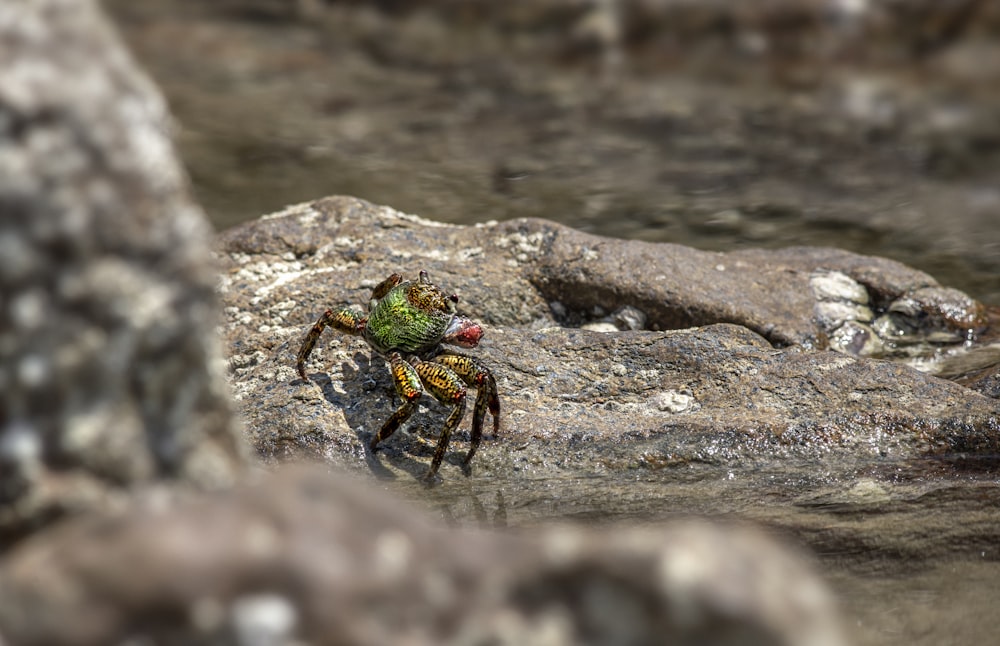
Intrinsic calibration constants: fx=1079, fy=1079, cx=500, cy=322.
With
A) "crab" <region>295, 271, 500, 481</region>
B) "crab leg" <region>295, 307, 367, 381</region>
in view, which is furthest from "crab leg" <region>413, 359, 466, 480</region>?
"crab leg" <region>295, 307, 367, 381</region>

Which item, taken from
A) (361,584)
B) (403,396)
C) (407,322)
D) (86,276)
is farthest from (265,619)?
(407,322)

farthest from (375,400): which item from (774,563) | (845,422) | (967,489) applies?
(774,563)

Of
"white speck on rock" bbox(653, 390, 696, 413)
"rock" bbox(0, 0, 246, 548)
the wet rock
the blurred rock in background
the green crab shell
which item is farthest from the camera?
the blurred rock in background

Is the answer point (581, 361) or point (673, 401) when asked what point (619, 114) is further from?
point (673, 401)

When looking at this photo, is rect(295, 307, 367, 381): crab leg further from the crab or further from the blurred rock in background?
the blurred rock in background

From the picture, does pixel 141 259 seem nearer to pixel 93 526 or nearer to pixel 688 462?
pixel 93 526

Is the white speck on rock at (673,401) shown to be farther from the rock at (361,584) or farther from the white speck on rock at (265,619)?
the white speck on rock at (265,619)
